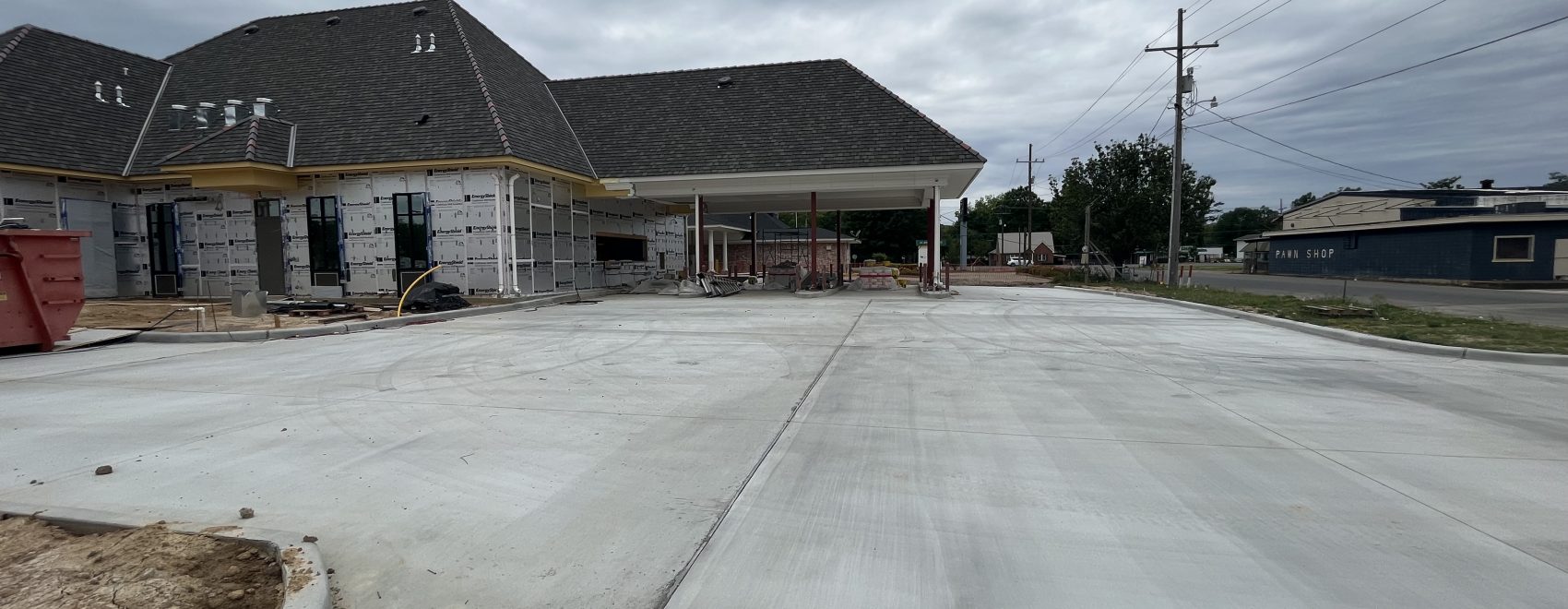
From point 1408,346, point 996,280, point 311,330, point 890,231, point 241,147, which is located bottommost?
point 1408,346

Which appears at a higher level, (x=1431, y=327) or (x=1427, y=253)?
(x=1427, y=253)

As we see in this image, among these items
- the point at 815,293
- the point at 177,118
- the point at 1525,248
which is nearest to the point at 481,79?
the point at 177,118

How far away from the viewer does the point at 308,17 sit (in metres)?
25.2

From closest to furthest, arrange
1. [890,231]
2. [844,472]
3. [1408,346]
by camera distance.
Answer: [844,472] < [1408,346] < [890,231]

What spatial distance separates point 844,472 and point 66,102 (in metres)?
27.7

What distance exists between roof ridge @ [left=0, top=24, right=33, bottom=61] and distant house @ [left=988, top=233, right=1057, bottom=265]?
66.1m

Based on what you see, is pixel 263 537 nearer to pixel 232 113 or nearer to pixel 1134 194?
pixel 232 113

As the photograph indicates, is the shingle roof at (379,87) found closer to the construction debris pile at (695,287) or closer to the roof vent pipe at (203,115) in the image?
the roof vent pipe at (203,115)

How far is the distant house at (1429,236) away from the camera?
31.5 meters

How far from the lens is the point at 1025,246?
75.3m

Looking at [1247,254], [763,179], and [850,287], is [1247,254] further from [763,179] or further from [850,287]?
[763,179]

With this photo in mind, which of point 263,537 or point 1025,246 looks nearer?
point 263,537

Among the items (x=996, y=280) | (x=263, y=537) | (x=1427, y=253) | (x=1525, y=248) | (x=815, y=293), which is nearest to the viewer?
(x=263, y=537)

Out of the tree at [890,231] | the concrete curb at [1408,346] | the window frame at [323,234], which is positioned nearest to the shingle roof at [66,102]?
the window frame at [323,234]
